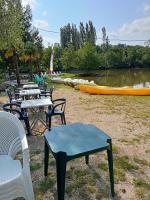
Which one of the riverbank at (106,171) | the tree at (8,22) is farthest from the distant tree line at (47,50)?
the riverbank at (106,171)

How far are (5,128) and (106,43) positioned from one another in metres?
83.5

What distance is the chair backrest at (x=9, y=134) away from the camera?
3328 millimetres

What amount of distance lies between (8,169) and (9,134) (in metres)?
0.58

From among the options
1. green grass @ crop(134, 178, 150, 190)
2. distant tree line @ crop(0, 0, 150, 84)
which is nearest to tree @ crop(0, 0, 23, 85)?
distant tree line @ crop(0, 0, 150, 84)

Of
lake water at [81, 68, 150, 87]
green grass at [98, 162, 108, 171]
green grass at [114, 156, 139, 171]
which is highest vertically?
green grass at [98, 162, 108, 171]

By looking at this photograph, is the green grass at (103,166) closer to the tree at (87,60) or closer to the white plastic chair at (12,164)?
the white plastic chair at (12,164)

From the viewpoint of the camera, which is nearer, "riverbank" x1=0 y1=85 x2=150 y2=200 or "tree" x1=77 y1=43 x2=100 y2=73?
"riverbank" x1=0 y1=85 x2=150 y2=200

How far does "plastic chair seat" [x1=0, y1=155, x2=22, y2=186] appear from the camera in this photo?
2705 mm

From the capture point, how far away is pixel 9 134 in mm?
3365

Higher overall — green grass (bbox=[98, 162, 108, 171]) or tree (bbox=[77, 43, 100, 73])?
tree (bbox=[77, 43, 100, 73])

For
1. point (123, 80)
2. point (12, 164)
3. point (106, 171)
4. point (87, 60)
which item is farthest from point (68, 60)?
point (12, 164)

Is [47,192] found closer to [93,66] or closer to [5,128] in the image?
[5,128]

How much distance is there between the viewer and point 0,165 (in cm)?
300

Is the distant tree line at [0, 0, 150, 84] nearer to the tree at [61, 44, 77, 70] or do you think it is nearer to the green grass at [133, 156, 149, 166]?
the tree at [61, 44, 77, 70]
